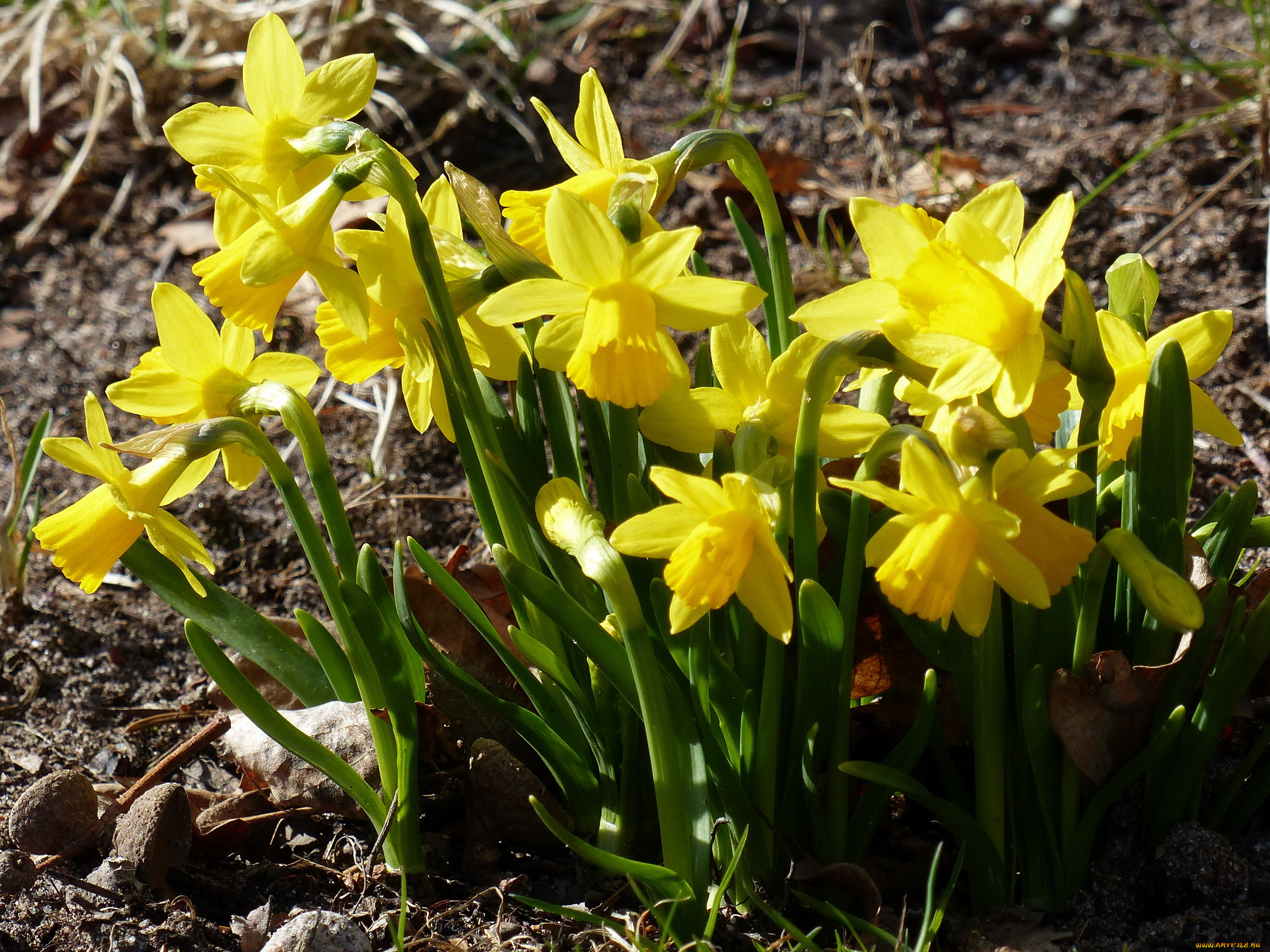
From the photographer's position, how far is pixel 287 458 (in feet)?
9.42

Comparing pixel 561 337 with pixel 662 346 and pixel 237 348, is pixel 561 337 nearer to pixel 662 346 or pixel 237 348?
pixel 662 346

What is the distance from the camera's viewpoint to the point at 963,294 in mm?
1128

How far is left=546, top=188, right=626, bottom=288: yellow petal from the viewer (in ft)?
3.86

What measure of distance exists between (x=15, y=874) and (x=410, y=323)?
99cm

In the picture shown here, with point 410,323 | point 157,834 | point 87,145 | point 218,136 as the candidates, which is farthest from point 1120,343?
point 87,145

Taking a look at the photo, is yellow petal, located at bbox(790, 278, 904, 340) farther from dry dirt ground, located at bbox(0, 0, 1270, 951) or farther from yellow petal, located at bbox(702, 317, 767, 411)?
dry dirt ground, located at bbox(0, 0, 1270, 951)

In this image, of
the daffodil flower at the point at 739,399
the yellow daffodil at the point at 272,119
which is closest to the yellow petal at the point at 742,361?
the daffodil flower at the point at 739,399

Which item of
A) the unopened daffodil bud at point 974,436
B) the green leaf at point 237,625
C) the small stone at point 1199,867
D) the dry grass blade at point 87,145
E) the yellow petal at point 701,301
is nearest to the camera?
the unopened daffodil bud at point 974,436

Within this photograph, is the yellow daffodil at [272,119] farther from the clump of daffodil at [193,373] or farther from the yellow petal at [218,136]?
the clump of daffodil at [193,373]

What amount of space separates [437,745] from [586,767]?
316 millimetres

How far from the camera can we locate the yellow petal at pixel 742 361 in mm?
1338

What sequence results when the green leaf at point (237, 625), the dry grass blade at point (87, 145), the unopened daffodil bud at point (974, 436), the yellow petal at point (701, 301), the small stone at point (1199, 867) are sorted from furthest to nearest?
1. the dry grass blade at point (87, 145)
2. the green leaf at point (237, 625)
3. the small stone at point (1199, 867)
4. the yellow petal at point (701, 301)
5. the unopened daffodil bud at point (974, 436)

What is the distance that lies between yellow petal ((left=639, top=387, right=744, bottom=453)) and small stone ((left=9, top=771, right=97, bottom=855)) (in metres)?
1.05

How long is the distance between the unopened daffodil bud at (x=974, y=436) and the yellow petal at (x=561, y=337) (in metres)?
0.43
